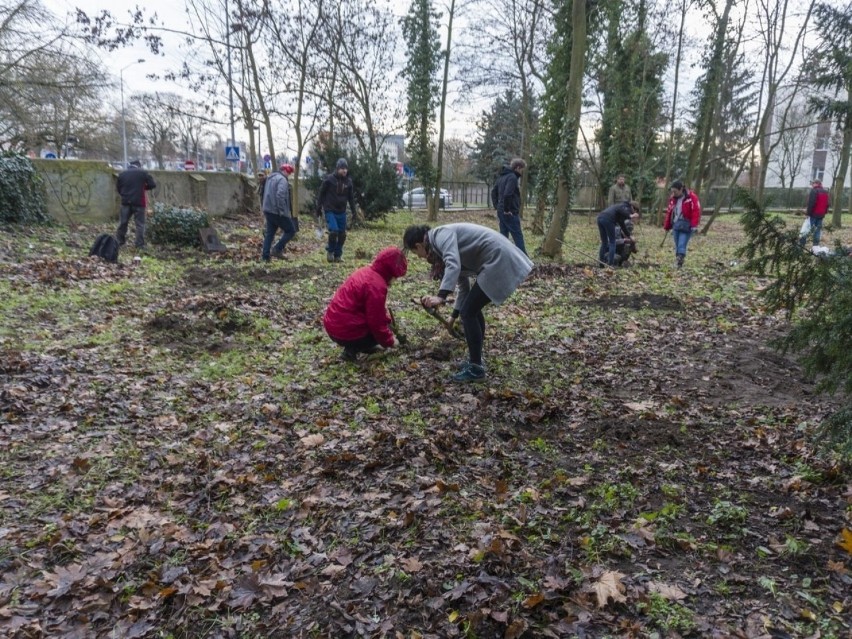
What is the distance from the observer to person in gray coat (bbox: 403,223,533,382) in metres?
5.09

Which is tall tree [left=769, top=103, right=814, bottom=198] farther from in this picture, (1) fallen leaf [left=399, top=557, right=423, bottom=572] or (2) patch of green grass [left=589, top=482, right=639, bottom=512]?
(1) fallen leaf [left=399, top=557, right=423, bottom=572]

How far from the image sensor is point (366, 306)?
5.91m

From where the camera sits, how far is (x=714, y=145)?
24797 mm

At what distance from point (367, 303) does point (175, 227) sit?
32.6 ft

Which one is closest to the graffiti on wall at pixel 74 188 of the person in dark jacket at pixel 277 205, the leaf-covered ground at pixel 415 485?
the person in dark jacket at pixel 277 205

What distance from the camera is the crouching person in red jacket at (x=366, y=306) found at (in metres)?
5.82

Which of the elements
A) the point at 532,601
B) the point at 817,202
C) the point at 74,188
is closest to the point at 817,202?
the point at 817,202

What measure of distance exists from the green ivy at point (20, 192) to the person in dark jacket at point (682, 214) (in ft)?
48.0

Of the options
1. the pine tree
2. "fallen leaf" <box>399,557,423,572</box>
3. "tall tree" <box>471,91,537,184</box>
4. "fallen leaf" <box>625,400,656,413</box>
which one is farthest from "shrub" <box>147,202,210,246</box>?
"tall tree" <box>471,91,537,184</box>

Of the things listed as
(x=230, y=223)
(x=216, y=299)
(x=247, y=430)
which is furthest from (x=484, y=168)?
(x=247, y=430)

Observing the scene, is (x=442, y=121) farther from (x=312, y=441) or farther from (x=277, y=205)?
(x=312, y=441)

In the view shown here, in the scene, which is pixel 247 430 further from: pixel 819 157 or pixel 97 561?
pixel 819 157

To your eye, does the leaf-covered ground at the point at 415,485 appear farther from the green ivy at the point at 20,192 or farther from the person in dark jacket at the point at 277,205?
the green ivy at the point at 20,192

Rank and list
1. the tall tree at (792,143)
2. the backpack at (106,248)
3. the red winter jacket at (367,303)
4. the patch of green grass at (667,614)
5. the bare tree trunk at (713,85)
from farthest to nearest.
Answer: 1. the tall tree at (792,143)
2. the bare tree trunk at (713,85)
3. the backpack at (106,248)
4. the red winter jacket at (367,303)
5. the patch of green grass at (667,614)
